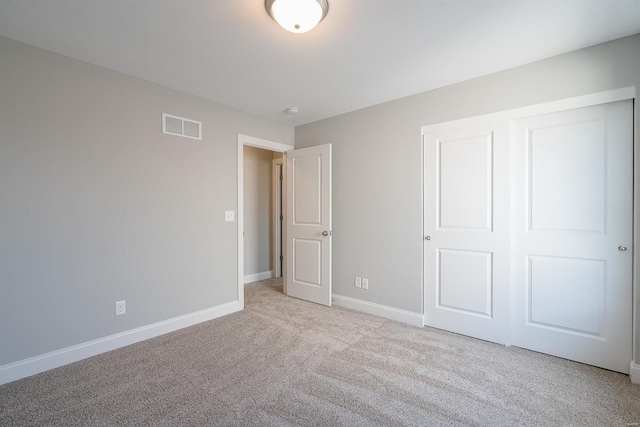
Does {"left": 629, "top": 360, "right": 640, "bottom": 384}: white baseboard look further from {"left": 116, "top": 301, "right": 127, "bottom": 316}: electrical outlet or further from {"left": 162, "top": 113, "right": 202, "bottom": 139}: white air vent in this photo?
{"left": 162, "top": 113, "right": 202, "bottom": 139}: white air vent

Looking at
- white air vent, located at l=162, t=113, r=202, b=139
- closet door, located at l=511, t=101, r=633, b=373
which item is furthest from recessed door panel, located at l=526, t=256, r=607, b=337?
white air vent, located at l=162, t=113, r=202, b=139

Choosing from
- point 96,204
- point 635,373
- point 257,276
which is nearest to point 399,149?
point 635,373

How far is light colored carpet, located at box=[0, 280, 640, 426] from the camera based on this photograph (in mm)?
1720

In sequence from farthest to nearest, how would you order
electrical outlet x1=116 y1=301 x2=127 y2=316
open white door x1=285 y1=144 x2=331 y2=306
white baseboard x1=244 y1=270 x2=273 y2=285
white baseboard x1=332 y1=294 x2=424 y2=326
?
white baseboard x1=244 y1=270 x2=273 y2=285
open white door x1=285 y1=144 x2=331 y2=306
white baseboard x1=332 y1=294 x2=424 y2=326
electrical outlet x1=116 y1=301 x2=127 y2=316

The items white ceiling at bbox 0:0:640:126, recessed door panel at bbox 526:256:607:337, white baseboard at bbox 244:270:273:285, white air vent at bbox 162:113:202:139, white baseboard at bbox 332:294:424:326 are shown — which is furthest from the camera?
white baseboard at bbox 244:270:273:285

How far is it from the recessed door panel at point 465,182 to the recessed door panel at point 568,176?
13.0 inches

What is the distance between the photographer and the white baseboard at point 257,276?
4967mm

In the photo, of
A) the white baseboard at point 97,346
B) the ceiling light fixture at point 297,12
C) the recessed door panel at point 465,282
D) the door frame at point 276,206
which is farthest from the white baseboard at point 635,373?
the door frame at point 276,206

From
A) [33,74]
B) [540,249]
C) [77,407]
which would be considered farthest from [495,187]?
[33,74]

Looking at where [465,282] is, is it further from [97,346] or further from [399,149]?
[97,346]

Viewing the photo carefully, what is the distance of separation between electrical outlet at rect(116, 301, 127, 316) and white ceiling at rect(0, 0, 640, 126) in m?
2.12

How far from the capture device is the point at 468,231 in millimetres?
2834

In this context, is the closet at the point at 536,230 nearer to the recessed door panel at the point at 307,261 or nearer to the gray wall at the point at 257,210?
the recessed door panel at the point at 307,261

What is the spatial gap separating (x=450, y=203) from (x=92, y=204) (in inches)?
131
